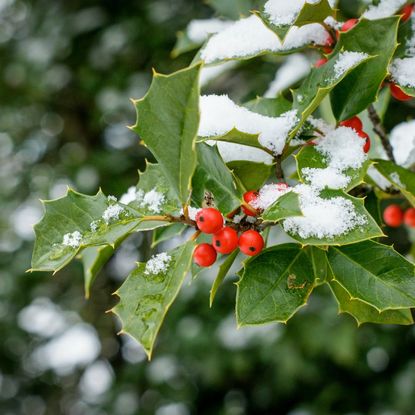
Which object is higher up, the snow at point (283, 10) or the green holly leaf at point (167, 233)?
the snow at point (283, 10)

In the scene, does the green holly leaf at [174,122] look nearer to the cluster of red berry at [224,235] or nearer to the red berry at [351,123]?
the cluster of red berry at [224,235]

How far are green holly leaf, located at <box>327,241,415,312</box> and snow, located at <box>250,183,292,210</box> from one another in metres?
0.14

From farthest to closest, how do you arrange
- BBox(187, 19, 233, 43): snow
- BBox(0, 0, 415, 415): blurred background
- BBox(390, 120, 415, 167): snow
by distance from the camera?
1. BBox(0, 0, 415, 415): blurred background
2. BBox(187, 19, 233, 43): snow
3. BBox(390, 120, 415, 167): snow

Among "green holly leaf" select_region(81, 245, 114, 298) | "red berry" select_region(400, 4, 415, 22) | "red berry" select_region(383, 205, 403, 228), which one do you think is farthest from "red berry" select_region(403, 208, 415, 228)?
"green holly leaf" select_region(81, 245, 114, 298)

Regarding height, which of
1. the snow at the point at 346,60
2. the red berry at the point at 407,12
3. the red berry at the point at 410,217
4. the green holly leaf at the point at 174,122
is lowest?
the red berry at the point at 410,217

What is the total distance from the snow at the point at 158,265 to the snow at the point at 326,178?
0.23 metres

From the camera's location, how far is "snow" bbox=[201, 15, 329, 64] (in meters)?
0.95

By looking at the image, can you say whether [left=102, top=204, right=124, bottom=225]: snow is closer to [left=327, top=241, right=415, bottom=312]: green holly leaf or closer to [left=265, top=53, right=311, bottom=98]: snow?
[left=327, top=241, right=415, bottom=312]: green holly leaf

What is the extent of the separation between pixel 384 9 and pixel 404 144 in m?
0.31

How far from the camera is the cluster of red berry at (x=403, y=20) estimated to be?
942 mm

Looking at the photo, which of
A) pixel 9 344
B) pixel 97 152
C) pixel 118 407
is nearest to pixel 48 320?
pixel 9 344

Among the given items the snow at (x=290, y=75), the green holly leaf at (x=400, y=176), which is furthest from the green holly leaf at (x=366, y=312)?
the snow at (x=290, y=75)

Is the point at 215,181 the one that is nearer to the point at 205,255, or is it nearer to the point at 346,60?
the point at 205,255

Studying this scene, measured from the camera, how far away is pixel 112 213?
0.81 m
